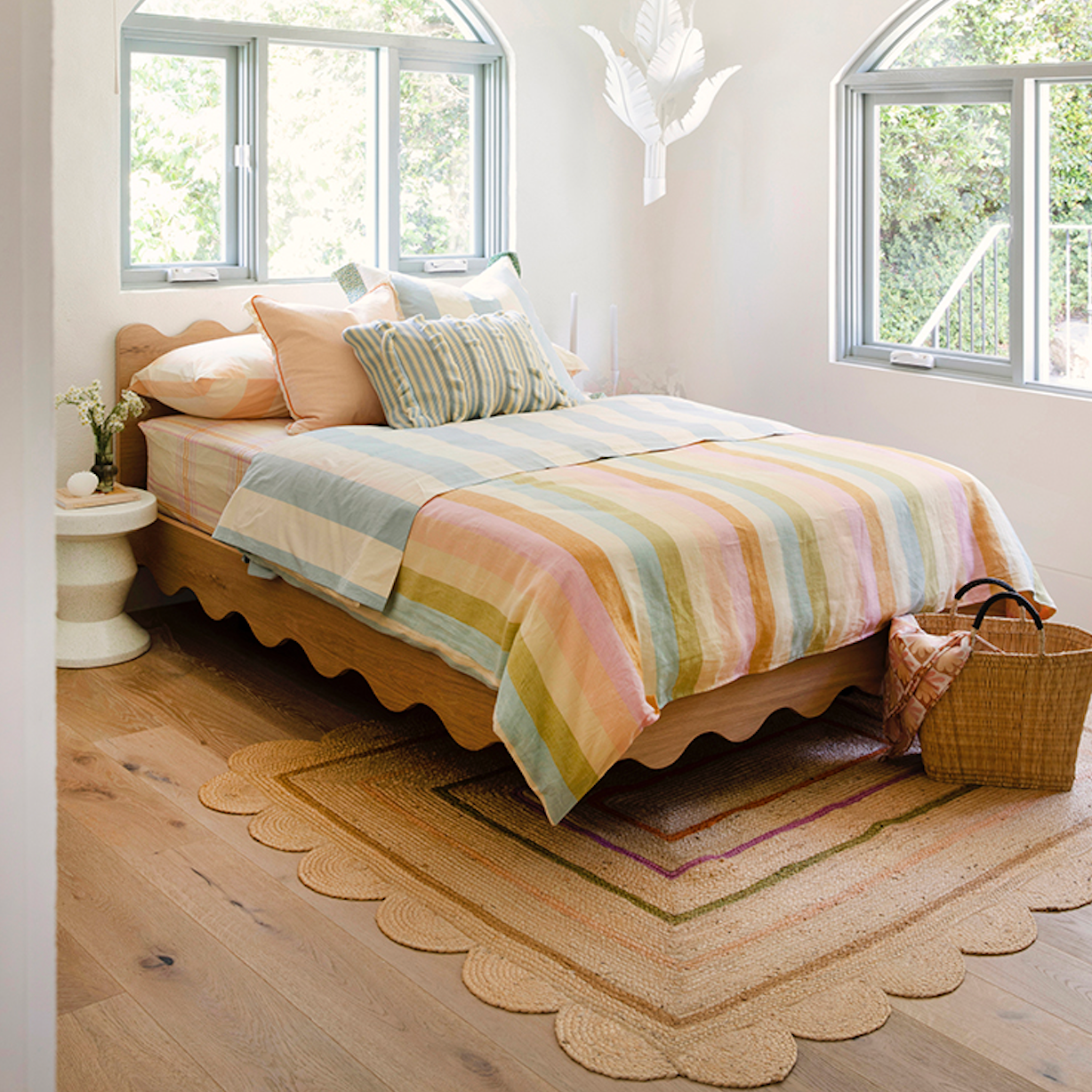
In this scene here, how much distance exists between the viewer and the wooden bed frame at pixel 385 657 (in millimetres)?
2561

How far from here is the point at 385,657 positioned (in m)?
2.83

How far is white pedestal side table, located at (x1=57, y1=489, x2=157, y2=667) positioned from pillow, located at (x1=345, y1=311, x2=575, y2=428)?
78 cm

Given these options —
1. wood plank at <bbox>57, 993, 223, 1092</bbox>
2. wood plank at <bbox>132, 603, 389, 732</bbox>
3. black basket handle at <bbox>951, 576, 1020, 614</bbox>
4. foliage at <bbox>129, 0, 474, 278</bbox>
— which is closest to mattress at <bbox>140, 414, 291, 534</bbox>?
wood plank at <bbox>132, 603, 389, 732</bbox>

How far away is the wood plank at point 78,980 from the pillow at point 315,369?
1.71 meters

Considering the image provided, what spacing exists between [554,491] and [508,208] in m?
2.21

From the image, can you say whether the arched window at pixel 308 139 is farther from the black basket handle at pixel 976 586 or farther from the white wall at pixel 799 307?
the black basket handle at pixel 976 586

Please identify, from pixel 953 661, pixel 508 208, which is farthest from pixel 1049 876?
pixel 508 208

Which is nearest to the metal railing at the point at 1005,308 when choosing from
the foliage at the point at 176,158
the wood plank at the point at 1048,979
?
the wood plank at the point at 1048,979

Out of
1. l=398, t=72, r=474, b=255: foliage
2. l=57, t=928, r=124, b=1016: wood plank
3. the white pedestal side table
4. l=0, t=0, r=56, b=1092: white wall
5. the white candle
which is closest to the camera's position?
l=0, t=0, r=56, b=1092: white wall

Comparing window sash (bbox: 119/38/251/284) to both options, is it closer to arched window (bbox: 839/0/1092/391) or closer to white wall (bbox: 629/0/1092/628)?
white wall (bbox: 629/0/1092/628)

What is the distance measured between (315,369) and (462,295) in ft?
1.93

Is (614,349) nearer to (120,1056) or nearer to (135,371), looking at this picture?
(135,371)

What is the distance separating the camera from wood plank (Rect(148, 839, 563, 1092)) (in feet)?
5.95

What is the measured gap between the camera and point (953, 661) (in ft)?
8.71
